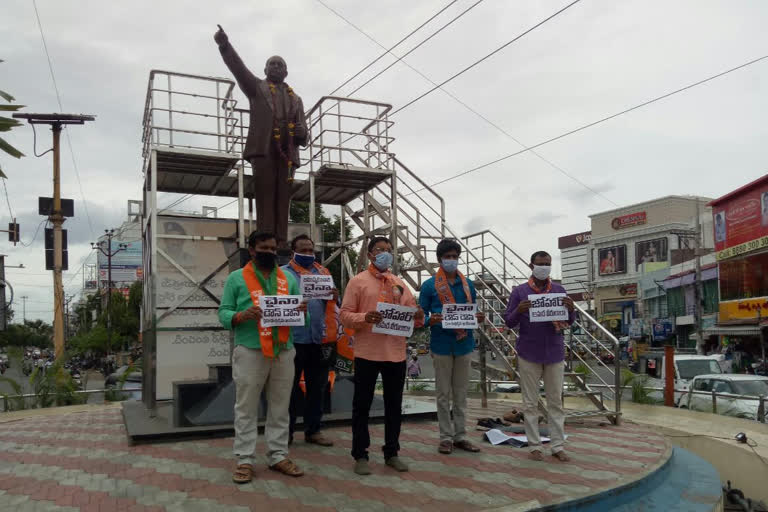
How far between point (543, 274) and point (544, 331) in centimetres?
57

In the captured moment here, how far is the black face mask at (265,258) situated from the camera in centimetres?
529

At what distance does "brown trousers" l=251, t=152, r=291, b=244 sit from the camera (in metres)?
8.27

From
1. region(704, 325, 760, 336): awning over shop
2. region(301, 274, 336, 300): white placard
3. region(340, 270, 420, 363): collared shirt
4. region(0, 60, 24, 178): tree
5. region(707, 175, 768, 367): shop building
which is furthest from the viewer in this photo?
region(704, 325, 760, 336): awning over shop

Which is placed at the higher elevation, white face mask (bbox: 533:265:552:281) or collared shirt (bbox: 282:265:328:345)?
white face mask (bbox: 533:265:552:281)

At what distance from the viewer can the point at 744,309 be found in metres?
29.1

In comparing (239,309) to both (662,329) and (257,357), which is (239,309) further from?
(662,329)

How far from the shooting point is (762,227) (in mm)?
26875

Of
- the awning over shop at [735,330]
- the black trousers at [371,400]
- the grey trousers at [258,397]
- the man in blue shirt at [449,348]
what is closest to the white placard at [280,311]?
the grey trousers at [258,397]

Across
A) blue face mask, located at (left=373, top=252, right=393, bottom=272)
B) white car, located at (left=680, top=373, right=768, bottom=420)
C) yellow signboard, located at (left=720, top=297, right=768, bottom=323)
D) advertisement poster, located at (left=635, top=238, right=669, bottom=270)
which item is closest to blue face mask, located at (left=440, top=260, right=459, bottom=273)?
blue face mask, located at (left=373, top=252, right=393, bottom=272)

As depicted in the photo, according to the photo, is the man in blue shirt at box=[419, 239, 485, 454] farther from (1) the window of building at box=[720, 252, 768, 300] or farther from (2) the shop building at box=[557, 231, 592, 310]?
(2) the shop building at box=[557, 231, 592, 310]

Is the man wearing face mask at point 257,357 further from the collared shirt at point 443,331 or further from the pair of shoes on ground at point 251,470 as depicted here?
the collared shirt at point 443,331

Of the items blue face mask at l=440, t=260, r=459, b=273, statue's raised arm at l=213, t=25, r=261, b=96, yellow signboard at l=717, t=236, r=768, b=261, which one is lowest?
blue face mask at l=440, t=260, r=459, b=273

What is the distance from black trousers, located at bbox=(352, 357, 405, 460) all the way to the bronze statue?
122 inches

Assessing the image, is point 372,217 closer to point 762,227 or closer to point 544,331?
point 544,331
